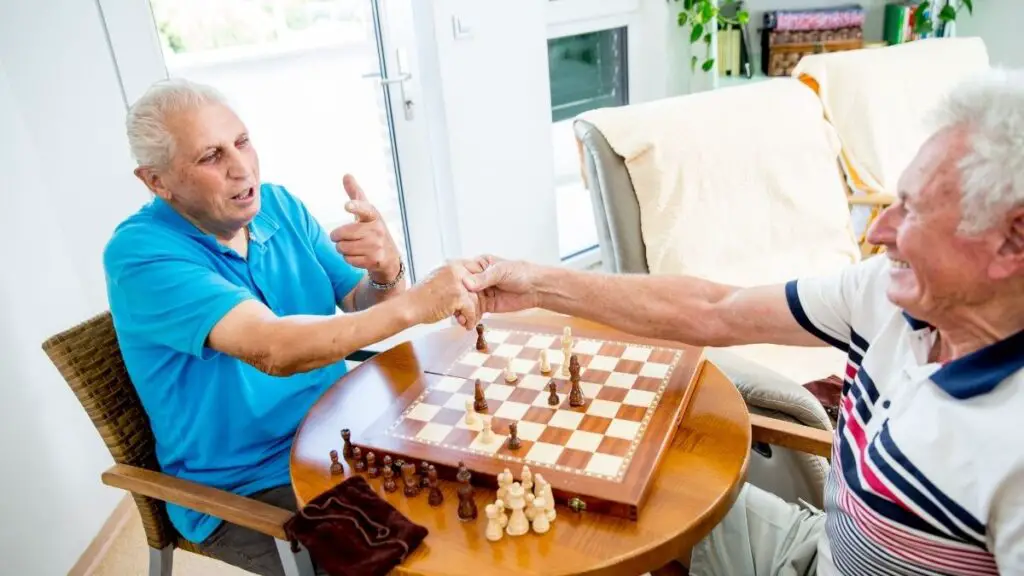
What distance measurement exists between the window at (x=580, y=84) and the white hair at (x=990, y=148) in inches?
98.5

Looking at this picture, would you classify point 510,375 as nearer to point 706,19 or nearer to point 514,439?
point 514,439

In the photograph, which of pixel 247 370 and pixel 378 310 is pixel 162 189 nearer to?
pixel 247 370

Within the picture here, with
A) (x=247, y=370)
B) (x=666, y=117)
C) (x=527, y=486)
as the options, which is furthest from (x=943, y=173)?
(x=666, y=117)

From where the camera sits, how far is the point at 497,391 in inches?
56.9

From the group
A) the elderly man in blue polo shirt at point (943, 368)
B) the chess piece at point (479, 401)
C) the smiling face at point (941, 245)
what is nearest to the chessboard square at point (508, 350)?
the chess piece at point (479, 401)

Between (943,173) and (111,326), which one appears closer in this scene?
(943,173)

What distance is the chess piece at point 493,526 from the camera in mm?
1076

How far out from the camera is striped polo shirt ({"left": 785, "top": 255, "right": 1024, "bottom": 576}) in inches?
35.0

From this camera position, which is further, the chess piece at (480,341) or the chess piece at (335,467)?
the chess piece at (480,341)

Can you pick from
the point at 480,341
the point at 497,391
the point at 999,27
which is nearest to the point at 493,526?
the point at 497,391

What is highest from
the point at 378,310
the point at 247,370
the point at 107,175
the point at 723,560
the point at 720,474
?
the point at 107,175

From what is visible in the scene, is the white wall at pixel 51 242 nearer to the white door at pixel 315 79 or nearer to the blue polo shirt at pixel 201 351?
the white door at pixel 315 79

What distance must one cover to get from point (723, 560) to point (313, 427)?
32.0 inches

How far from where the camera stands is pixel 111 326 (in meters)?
1.55
